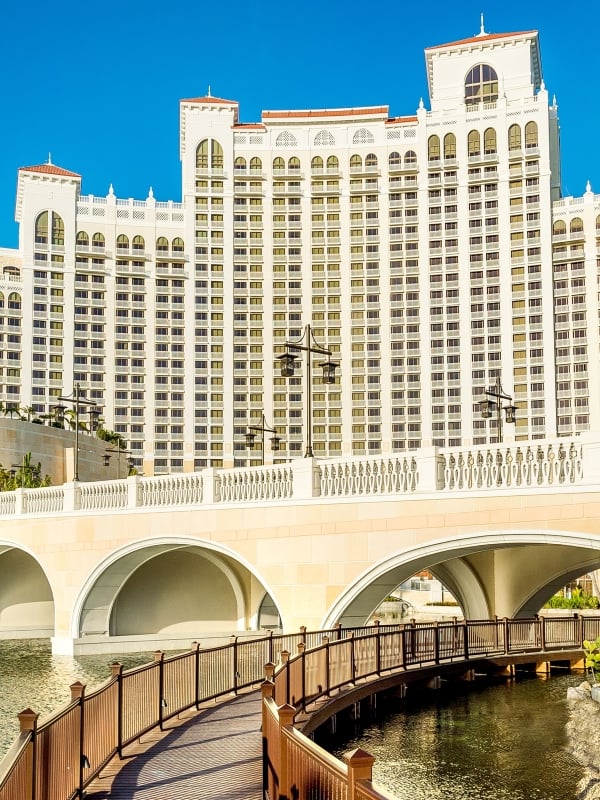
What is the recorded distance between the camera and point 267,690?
38.6 feet

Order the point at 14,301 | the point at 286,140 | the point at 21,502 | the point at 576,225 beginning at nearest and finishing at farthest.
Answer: the point at 21,502 < the point at 576,225 < the point at 14,301 < the point at 286,140

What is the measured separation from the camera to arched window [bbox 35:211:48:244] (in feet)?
321

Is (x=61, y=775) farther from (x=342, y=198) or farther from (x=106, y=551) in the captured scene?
(x=342, y=198)

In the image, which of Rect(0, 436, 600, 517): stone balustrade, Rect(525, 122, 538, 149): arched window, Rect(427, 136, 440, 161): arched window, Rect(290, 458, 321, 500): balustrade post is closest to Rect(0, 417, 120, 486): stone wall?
Rect(0, 436, 600, 517): stone balustrade

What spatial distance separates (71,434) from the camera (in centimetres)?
6084

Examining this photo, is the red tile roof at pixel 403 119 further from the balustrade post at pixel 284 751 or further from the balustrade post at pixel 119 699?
the balustrade post at pixel 284 751

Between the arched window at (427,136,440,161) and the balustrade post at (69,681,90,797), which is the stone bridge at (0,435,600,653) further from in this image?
the arched window at (427,136,440,161)

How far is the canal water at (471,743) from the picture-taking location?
47.9ft

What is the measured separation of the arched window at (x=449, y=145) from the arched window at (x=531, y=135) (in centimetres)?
692

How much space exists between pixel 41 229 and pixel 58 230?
1632 millimetres

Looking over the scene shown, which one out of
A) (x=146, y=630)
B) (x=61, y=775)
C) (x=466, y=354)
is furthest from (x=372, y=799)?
(x=466, y=354)

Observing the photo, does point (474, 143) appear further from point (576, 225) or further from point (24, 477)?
point (24, 477)

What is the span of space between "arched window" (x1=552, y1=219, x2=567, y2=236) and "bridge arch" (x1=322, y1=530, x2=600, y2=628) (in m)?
67.4

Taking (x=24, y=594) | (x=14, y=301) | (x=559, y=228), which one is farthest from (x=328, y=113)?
(x=24, y=594)
